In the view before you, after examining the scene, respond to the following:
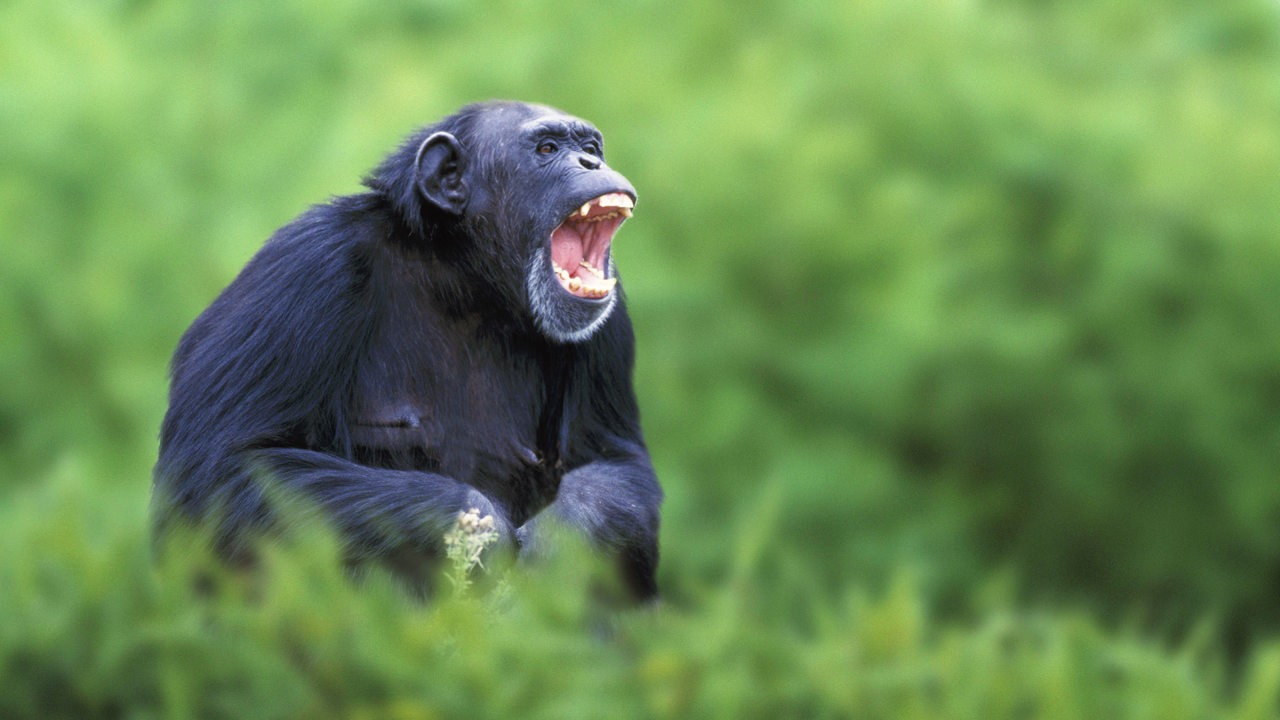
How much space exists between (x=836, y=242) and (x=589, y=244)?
1177 cm

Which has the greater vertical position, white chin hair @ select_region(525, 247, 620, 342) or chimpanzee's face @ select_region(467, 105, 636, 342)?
chimpanzee's face @ select_region(467, 105, 636, 342)

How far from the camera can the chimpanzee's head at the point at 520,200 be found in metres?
3.47

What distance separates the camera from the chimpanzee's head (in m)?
3.47

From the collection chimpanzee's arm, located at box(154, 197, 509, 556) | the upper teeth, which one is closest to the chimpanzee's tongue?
the upper teeth

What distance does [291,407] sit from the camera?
3461 mm

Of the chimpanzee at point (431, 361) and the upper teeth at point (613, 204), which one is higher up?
the upper teeth at point (613, 204)

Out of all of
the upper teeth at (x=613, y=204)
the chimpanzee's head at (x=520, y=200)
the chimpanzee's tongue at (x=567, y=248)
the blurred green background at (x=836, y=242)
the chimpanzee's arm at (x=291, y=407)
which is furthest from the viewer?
the blurred green background at (x=836, y=242)

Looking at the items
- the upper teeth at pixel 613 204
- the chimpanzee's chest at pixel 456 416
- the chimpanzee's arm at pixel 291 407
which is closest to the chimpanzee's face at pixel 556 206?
the upper teeth at pixel 613 204

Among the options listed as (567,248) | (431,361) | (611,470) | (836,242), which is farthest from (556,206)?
(836,242)

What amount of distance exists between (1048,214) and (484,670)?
14.4m

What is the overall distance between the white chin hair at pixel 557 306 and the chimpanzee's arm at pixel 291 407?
1.28 feet

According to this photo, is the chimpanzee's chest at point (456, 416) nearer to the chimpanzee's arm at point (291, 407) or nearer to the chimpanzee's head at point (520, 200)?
the chimpanzee's arm at point (291, 407)

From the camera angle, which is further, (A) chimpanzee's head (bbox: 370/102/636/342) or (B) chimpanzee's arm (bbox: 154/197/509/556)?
(A) chimpanzee's head (bbox: 370/102/636/342)

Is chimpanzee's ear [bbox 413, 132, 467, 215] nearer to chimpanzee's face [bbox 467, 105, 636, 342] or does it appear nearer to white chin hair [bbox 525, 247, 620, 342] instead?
chimpanzee's face [bbox 467, 105, 636, 342]
